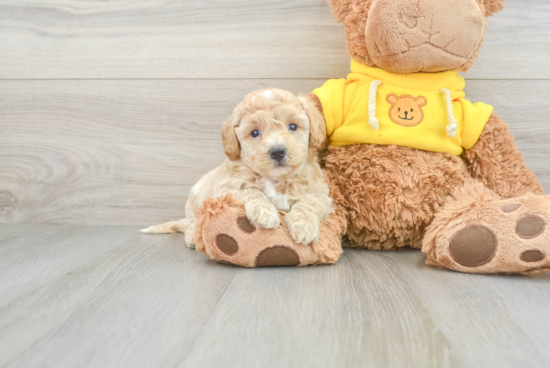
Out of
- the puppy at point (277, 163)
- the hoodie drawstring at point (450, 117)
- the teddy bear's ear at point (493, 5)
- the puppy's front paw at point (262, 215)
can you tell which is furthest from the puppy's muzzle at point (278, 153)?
the teddy bear's ear at point (493, 5)

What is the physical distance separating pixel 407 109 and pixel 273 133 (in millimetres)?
381

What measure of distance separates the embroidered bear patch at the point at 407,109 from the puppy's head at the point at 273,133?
21 centimetres

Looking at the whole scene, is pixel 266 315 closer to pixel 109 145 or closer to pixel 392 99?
pixel 392 99

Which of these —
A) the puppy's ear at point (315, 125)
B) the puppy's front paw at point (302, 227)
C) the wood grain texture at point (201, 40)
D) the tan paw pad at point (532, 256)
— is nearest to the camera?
the tan paw pad at point (532, 256)

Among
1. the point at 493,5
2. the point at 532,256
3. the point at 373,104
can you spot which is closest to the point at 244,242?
the point at 373,104

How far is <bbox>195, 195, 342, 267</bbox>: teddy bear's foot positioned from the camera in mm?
955

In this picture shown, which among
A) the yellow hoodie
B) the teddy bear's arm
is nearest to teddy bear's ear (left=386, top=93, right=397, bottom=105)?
the yellow hoodie

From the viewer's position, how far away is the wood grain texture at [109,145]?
1.46 meters

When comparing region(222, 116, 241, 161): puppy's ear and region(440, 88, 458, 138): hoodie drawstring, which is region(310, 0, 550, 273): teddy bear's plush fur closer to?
region(440, 88, 458, 138): hoodie drawstring

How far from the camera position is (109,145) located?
4.94 feet

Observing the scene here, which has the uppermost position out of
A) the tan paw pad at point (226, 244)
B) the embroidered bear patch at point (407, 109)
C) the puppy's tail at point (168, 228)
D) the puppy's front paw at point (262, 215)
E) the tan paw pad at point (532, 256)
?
the embroidered bear patch at point (407, 109)

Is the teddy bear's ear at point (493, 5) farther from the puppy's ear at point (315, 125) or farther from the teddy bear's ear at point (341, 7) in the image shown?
the puppy's ear at point (315, 125)

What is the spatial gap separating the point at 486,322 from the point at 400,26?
70cm

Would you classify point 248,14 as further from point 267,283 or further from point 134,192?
point 267,283
